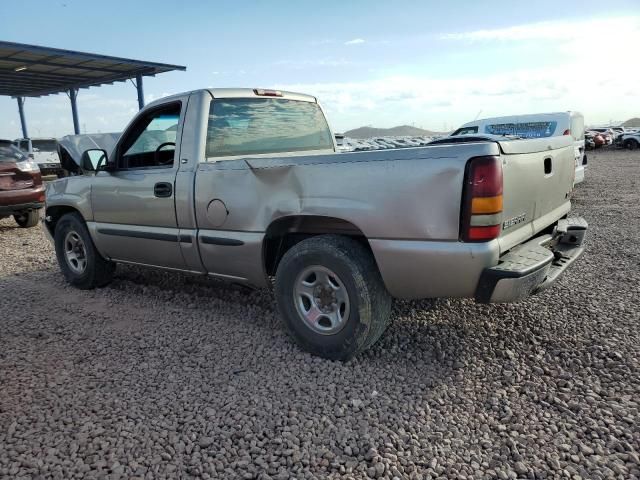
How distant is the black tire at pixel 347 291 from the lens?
3117 mm

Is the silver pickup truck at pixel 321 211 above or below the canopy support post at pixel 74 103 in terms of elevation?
below

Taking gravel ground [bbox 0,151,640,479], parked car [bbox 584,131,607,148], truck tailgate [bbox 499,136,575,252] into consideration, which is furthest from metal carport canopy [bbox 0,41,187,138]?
parked car [bbox 584,131,607,148]

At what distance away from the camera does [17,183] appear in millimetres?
8555

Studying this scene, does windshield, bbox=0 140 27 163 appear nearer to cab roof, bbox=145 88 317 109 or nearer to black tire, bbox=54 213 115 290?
black tire, bbox=54 213 115 290

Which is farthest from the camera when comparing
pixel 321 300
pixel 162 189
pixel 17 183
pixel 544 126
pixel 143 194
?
pixel 544 126

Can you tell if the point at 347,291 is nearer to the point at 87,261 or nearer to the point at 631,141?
the point at 87,261

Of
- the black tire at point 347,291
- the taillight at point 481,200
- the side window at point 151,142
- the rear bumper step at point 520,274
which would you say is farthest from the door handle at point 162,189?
the rear bumper step at point 520,274

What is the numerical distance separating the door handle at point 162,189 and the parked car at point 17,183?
5747 millimetres

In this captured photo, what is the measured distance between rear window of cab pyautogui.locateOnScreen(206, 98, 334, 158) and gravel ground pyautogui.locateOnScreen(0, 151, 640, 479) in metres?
1.44

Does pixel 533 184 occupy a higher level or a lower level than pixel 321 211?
higher

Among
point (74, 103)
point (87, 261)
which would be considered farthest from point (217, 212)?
point (74, 103)

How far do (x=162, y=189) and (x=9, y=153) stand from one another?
633 cm

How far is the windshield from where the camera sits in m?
8.55

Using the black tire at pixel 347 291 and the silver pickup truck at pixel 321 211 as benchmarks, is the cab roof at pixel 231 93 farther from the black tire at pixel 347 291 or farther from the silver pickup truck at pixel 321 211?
the black tire at pixel 347 291
